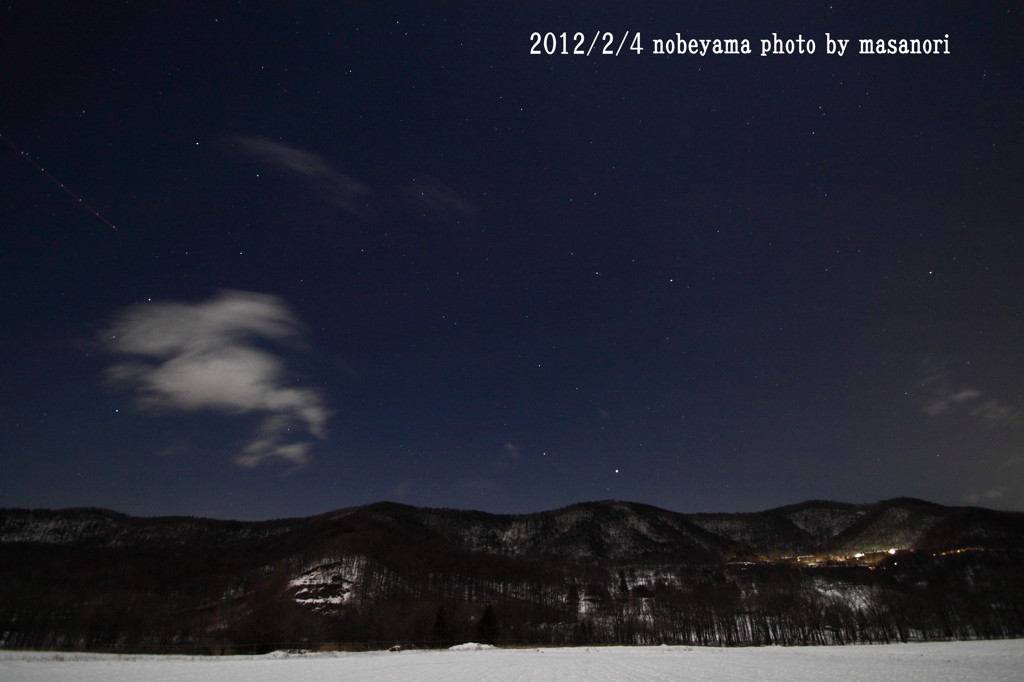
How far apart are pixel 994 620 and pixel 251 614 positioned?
223 metres

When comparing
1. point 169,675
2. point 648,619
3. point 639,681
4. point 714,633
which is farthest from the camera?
point 648,619

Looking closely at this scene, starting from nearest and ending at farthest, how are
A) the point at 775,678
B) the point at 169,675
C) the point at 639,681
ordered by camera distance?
the point at 775,678 < the point at 639,681 < the point at 169,675

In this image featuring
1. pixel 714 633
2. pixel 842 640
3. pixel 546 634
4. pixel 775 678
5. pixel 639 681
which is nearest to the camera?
pixel 775 678

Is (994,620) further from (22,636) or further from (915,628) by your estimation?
(22,636)

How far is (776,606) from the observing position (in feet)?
562

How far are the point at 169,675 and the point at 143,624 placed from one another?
175146 millimetres

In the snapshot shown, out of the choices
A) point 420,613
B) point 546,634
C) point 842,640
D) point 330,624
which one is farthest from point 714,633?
point 330,624

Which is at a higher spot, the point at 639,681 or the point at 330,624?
the point at 639,681

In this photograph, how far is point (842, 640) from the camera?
424 ft

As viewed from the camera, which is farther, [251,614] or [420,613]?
[251,614]

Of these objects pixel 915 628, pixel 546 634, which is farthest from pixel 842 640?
pixel 546 634

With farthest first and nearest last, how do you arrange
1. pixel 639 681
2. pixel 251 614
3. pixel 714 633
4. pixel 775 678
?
pixel 251 614, pixel 714 633, pixel 639 681, pixel 775 678

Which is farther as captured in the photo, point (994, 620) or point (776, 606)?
point (776, 606)

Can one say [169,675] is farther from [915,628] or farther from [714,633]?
[915,628]
